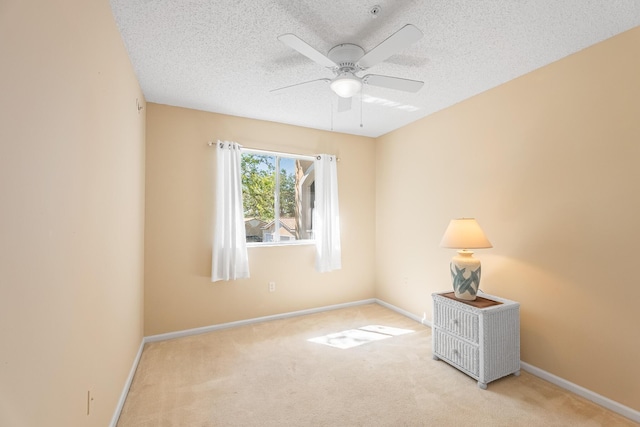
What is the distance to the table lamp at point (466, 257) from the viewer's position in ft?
7.97

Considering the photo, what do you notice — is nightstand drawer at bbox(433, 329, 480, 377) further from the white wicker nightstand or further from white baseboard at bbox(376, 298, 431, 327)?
white baseboard at bbox(376, 298, 431, 327)

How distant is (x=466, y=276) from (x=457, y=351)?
0.65m

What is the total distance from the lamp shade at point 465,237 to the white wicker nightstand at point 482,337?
50cm

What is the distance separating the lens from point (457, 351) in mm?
2457

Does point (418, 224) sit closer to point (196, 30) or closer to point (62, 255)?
point (196, 30)

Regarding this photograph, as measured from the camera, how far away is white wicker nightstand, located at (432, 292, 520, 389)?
2260mm

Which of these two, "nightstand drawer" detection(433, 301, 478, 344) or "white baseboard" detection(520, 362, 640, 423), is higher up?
"nightstand drawer" detection(433, 301, 478, 344)

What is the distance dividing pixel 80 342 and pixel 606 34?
3.63 meters

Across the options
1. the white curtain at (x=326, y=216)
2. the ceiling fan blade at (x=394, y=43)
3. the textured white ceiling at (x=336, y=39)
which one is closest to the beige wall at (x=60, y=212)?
the textured white ceiling at (x=336, y=39)

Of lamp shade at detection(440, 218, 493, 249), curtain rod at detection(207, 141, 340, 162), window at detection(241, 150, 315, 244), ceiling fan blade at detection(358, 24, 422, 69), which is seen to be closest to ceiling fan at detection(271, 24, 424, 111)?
ceiling fan blade at detection(358, 24, 422, 69)

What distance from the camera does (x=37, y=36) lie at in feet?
3.12

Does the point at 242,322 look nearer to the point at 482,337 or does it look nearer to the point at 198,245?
the point at 198,245

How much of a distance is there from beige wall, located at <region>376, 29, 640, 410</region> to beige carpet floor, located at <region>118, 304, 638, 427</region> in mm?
455

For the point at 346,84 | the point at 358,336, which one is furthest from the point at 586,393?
the point at 346,84
